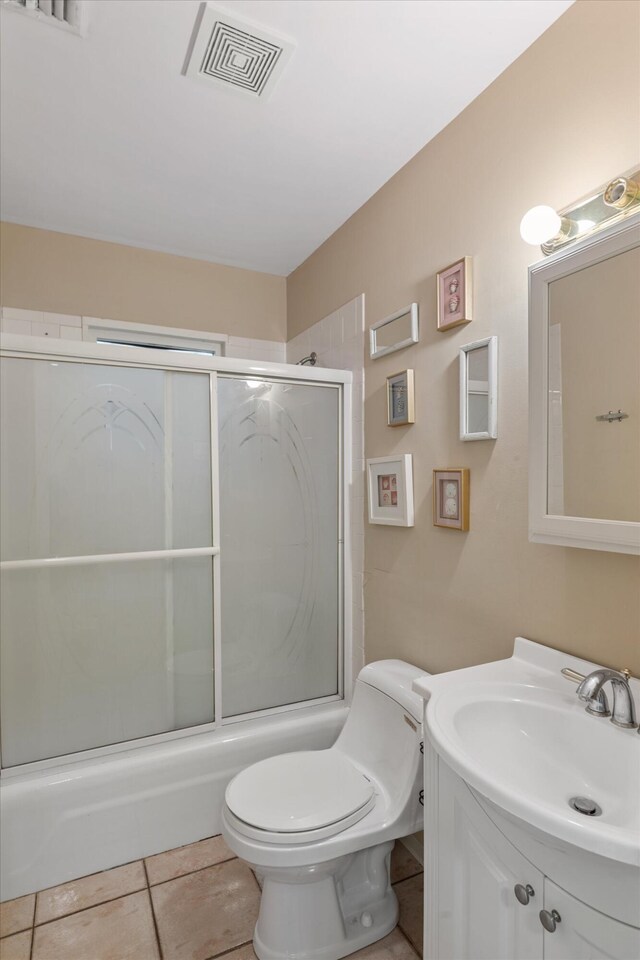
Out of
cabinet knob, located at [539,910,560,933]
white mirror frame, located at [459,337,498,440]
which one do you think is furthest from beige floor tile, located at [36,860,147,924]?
white mirror frame, located at [459,337,498,440]

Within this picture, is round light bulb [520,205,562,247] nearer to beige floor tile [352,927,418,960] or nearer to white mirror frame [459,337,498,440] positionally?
white mirror frame [459,337,498,440]

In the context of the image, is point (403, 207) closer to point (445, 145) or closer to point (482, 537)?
point (445, 145)

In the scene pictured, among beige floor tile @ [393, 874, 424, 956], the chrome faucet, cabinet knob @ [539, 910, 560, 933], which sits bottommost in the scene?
beige floor tile @ [393, 874, 424, 956]

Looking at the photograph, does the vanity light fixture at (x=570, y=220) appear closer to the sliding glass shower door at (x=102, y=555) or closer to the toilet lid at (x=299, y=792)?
the sliding glass shower door at (x=102, y=555)

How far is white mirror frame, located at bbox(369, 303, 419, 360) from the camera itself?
1801 mm

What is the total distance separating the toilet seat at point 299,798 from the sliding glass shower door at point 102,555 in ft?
1.88

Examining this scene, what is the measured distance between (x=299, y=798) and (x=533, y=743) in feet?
2.35

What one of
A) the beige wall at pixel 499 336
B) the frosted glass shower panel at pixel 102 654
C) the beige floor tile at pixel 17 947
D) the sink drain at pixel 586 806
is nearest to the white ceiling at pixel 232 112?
the beige wall at pixel 499 336

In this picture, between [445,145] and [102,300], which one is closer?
[445,145]

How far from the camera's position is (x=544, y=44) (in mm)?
1329

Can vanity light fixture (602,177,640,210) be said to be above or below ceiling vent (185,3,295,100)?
below

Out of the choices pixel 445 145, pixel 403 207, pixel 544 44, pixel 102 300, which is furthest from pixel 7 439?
pixel 544 44

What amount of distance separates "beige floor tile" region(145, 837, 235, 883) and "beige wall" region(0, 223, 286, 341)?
7.58 ft

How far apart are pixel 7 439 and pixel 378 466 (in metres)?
1.35
